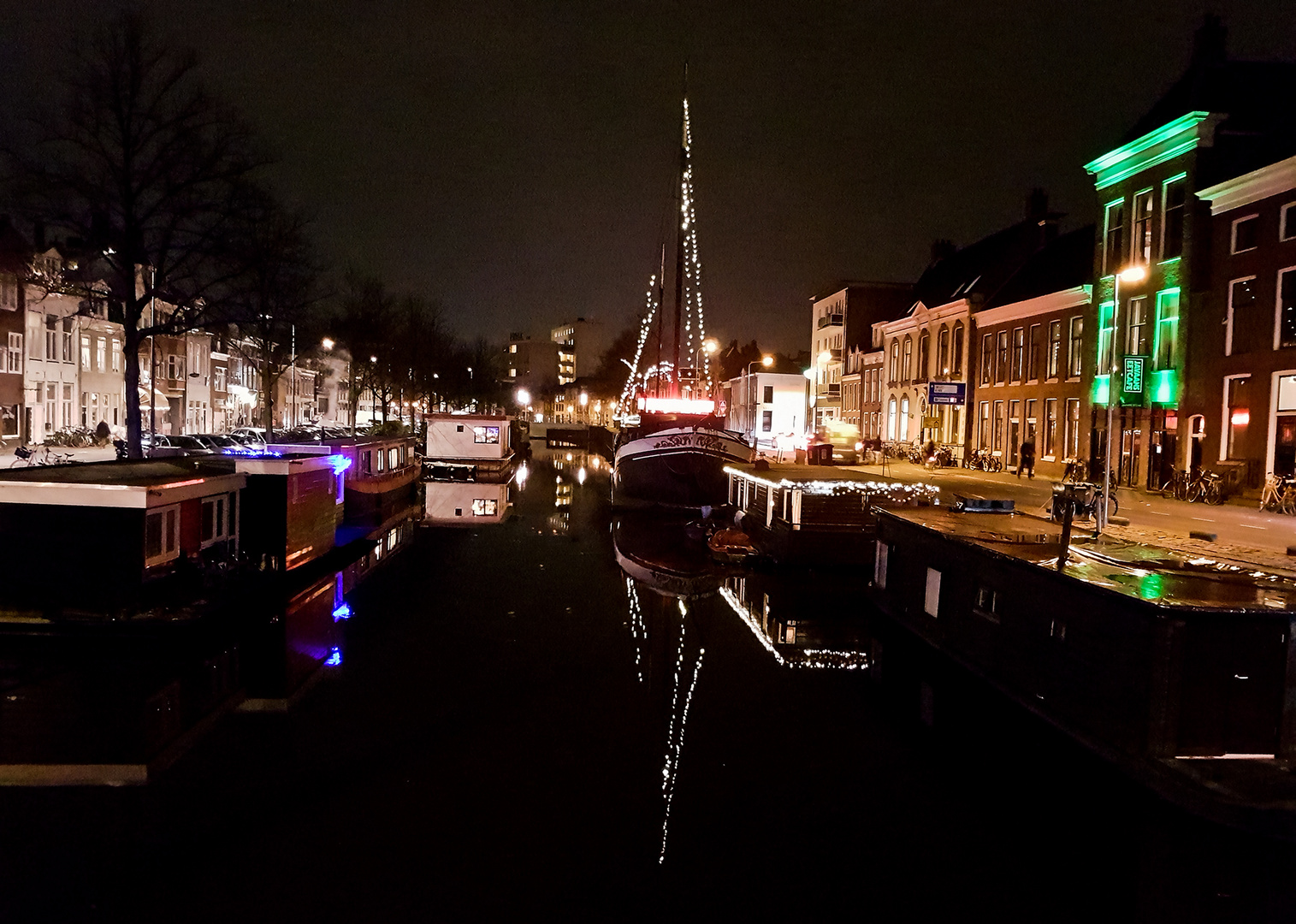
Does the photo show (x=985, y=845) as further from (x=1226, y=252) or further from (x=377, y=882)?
(x=1226, y=252)

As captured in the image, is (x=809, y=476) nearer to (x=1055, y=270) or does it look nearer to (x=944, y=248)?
(x=1055, y=270)

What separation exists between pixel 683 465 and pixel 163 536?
80.5ft

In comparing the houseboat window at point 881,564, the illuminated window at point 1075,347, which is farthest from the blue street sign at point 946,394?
the houseboat window at point 881,564

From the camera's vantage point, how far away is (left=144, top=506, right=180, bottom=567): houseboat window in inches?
601

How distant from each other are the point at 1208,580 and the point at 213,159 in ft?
90.2

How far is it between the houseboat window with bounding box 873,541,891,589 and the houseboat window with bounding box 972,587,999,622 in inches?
182

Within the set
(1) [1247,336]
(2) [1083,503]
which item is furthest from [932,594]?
(1) [1247,336]

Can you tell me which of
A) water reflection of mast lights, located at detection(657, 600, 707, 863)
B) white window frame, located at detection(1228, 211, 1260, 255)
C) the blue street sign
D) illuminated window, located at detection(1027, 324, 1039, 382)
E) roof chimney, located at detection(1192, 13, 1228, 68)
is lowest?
water reflection of mast lights, located at detection(657, 600, 707, 863)

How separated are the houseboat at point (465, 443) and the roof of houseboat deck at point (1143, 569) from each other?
41.5m

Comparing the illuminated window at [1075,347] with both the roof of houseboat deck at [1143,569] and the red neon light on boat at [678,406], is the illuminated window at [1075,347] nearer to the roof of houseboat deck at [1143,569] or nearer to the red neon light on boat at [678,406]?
the red neon light on boat at [678,406]

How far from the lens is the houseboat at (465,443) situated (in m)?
55.4

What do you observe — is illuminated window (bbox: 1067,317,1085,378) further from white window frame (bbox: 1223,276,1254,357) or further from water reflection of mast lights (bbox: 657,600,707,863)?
water reflection of mast lights (bbox: 657,600,707,863)

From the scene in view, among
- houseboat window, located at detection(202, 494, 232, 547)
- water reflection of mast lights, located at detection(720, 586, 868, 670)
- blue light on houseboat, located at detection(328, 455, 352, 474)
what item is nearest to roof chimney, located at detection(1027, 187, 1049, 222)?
blue light on houseboat, located at detection(328, 455, 352, 474)

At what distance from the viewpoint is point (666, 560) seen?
88.9 ft
